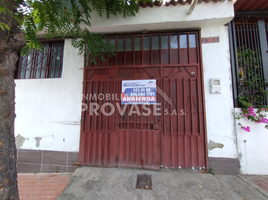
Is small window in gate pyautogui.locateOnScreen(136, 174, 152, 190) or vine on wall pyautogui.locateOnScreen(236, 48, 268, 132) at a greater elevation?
vine on wall pyautogui.locateOnScreen(236, 48, 268, 132)

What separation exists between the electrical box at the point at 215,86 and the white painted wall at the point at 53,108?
357 cm

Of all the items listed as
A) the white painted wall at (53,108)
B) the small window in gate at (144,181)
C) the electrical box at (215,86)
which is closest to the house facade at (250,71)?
the electrical box at (215,86)

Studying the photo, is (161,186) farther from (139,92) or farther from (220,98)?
(220,98)

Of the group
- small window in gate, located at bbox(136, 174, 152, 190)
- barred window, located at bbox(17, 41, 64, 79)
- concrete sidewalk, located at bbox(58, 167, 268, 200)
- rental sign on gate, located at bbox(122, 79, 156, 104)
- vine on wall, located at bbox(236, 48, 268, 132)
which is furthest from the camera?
barred window, located at bbox(17, 41, 64, 79)

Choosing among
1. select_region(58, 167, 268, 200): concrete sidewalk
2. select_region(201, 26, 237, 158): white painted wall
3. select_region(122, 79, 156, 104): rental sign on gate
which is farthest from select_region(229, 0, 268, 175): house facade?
select_region(122, 79, 156, 104): rental sign on gate

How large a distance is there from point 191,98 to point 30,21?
3.97 metres

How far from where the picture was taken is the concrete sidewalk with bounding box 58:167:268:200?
90.6 inches

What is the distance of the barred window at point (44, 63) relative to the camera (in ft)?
12.5

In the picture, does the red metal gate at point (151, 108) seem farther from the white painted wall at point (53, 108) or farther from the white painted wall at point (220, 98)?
the white painted wall at point (53, 108)

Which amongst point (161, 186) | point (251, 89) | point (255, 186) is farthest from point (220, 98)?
point (161, 186)

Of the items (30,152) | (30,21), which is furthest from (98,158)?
(30,21)

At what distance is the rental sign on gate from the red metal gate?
0.13 m

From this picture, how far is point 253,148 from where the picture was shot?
9.72 feet

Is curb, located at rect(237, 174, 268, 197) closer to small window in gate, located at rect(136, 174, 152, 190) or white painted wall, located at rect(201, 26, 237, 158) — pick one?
white painted wall, located at rect(201, 26, 237, 158)
